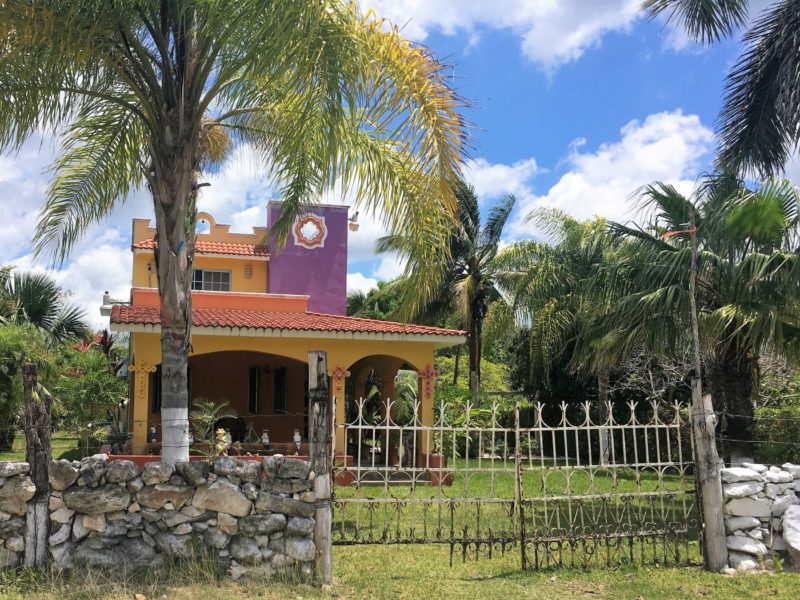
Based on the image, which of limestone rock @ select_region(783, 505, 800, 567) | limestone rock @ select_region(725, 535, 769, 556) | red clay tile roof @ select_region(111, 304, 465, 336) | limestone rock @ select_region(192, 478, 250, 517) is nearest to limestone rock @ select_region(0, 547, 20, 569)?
limestone rock @ select_region(192, 478, 250, 517)

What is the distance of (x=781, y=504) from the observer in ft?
24.9

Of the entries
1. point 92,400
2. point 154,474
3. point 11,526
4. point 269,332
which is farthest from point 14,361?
point 154,474

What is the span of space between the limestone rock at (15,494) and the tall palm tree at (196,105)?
50.5 inches

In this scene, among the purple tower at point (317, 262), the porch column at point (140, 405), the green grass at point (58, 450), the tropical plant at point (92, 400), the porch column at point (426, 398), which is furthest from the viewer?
the purple tower at point (317, 262)

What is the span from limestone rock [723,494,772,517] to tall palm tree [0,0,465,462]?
154 inches

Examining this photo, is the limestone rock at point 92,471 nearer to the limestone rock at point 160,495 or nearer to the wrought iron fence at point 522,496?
the limestone rock at point 160,495

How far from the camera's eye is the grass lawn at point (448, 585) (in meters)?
6.19

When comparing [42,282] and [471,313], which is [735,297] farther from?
[42,282]

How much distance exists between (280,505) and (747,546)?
4.83 m

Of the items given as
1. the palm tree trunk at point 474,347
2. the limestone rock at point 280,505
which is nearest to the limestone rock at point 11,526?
the limestone rock at point 280,505

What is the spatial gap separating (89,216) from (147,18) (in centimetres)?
310

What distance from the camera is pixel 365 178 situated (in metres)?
7.58

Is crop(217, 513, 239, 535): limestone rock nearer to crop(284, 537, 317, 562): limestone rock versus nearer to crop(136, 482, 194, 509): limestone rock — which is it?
crop(136, 482, 194, 509): limestone rock

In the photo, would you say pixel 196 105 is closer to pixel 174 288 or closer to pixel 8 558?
pixel 174 288
